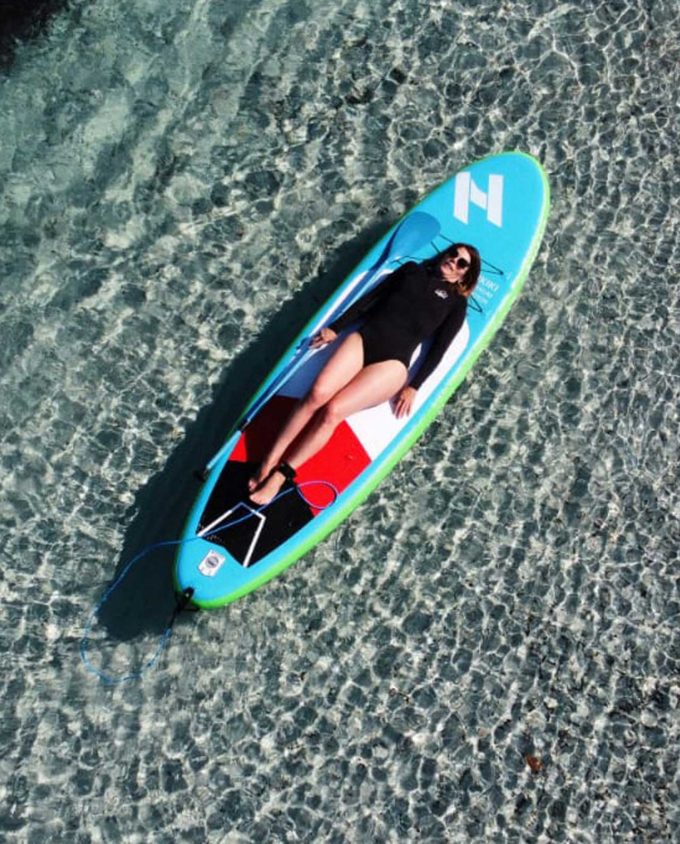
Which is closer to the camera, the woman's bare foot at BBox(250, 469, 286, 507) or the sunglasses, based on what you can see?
the woman's bare foot at BBox(250, 469, 286, 507)

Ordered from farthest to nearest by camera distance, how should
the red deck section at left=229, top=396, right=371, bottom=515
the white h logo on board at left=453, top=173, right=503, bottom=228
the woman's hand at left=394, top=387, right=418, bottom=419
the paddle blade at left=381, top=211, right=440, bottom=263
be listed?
1. the white h logo on board at left=453, top=173, right=503, bottom=228
2. the paddle blade at left=381, top=211, right=440, bottom=263
3. the woman's hand at left=394, top=387, right=418, bottom=419
4. the red deck section at left=229, top=396, right=371, bottom=515

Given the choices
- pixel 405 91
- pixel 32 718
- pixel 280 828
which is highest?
pixel 405 91

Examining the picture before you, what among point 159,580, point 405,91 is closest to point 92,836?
point 159,580

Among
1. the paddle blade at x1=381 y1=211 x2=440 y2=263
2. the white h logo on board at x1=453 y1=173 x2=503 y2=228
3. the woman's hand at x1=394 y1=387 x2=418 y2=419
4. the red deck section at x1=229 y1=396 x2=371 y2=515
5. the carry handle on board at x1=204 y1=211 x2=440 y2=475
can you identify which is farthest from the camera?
the white h logo on board at x1=453 y1=173 x2=503 y2=228

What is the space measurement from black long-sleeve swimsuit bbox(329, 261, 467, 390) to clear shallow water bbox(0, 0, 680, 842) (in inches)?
19.2

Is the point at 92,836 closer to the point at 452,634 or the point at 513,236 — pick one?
the point at 452,634

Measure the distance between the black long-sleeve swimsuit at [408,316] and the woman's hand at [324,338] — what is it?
31 mm

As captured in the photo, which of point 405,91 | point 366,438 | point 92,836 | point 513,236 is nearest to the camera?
point 92,836

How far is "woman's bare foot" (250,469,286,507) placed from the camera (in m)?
5.10

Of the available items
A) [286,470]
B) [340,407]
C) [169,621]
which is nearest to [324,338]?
[340,407]

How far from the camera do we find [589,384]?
19.4 feet

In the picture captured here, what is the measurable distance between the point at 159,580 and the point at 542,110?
11.1 ft

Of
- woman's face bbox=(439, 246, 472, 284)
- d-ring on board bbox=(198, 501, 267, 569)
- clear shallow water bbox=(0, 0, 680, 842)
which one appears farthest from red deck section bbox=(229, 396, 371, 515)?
woman's face bbox=(439, 246, 472, 284)

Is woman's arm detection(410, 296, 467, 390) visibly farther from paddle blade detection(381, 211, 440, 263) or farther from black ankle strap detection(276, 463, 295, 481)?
black ankle strap detection(276, 463, 295, 481)
